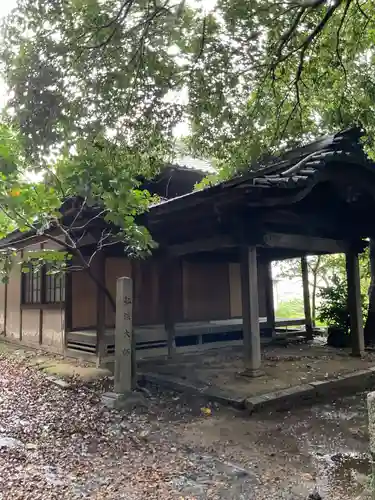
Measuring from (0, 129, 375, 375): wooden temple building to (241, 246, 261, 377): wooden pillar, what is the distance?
0.05ft

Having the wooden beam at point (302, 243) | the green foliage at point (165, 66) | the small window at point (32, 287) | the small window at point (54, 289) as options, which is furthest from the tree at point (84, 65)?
the small window at point (32, 287)

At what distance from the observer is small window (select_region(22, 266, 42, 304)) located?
413 inches

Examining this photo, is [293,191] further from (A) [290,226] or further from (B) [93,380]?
(B) [93,380]

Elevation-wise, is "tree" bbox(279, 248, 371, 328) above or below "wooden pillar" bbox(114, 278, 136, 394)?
above

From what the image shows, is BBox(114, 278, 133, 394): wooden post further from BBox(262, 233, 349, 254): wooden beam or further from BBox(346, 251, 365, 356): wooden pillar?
BBox(346, 251, 365, 356): wooden pillar

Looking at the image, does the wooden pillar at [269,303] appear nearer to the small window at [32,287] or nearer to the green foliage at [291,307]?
the small window at [32,287]

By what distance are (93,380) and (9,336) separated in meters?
6.19

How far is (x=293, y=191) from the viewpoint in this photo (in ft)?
18.0

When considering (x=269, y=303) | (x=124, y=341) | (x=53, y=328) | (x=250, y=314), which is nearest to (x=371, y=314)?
(x=269, y=303)

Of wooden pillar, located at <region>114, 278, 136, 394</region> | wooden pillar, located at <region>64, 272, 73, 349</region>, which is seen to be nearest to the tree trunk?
wooden pillar, located at <region>114, 278, 136, 394</region>

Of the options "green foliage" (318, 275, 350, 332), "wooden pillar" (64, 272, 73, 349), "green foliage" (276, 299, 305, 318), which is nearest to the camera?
"wooden pillar" (64, 272, 73, 349)

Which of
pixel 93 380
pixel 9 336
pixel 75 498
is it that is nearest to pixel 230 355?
pixel 93 380

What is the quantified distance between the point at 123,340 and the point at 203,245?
2432 millimetres

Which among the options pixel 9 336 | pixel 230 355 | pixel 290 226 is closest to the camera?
pixel 290 226
